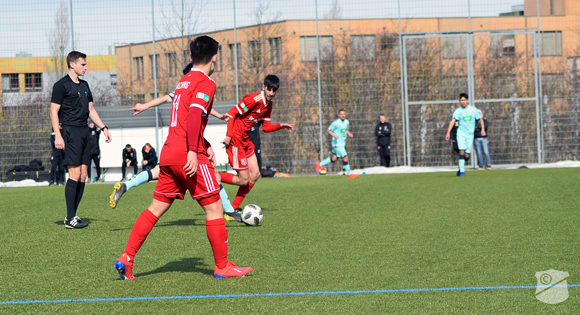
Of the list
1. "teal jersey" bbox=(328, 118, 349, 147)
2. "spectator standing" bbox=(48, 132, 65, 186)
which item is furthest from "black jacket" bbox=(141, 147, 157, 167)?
"teal jersey" bbox=(328, 118, 349, 147)

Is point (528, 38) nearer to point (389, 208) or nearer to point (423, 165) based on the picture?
point (423, 165)

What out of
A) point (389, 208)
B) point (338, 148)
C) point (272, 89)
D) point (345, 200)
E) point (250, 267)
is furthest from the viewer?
point (338, 148)

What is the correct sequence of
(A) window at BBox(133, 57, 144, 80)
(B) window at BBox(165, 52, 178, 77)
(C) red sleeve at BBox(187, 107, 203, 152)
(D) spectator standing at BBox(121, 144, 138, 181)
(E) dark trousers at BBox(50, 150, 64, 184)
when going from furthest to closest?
(B) window at BBox(165, 52, 178, 77) → (A) window at BBox(133, 57, 144, 80) → (D) spectator standing at BBox(121, 144, 138, 181) → (E) dark trousers at BBox(50, 150, 64, 184) → (C) red sleeve at BBox(187, 107, 203, 152)

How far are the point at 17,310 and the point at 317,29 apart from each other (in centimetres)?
1744

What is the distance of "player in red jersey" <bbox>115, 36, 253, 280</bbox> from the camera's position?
13.6ft

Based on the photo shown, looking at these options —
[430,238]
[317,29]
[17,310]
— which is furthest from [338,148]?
[17,310]

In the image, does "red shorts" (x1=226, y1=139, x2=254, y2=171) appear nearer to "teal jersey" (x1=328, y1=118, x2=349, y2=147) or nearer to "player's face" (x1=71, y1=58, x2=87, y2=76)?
"player's face" (x1=71, y1=58, x2=87, y2=76)

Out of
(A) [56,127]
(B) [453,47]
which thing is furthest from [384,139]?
(A) [56,127]

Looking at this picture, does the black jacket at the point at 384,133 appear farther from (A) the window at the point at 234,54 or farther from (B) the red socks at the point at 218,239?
(B) the red socks at the point at 218,239

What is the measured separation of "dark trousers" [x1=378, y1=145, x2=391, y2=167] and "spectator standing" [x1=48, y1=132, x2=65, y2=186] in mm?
9695

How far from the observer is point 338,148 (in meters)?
17.8

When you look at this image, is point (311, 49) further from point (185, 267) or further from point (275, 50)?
point (185, 267)

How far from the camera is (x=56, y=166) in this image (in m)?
17.7

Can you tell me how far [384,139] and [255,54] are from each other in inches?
196
